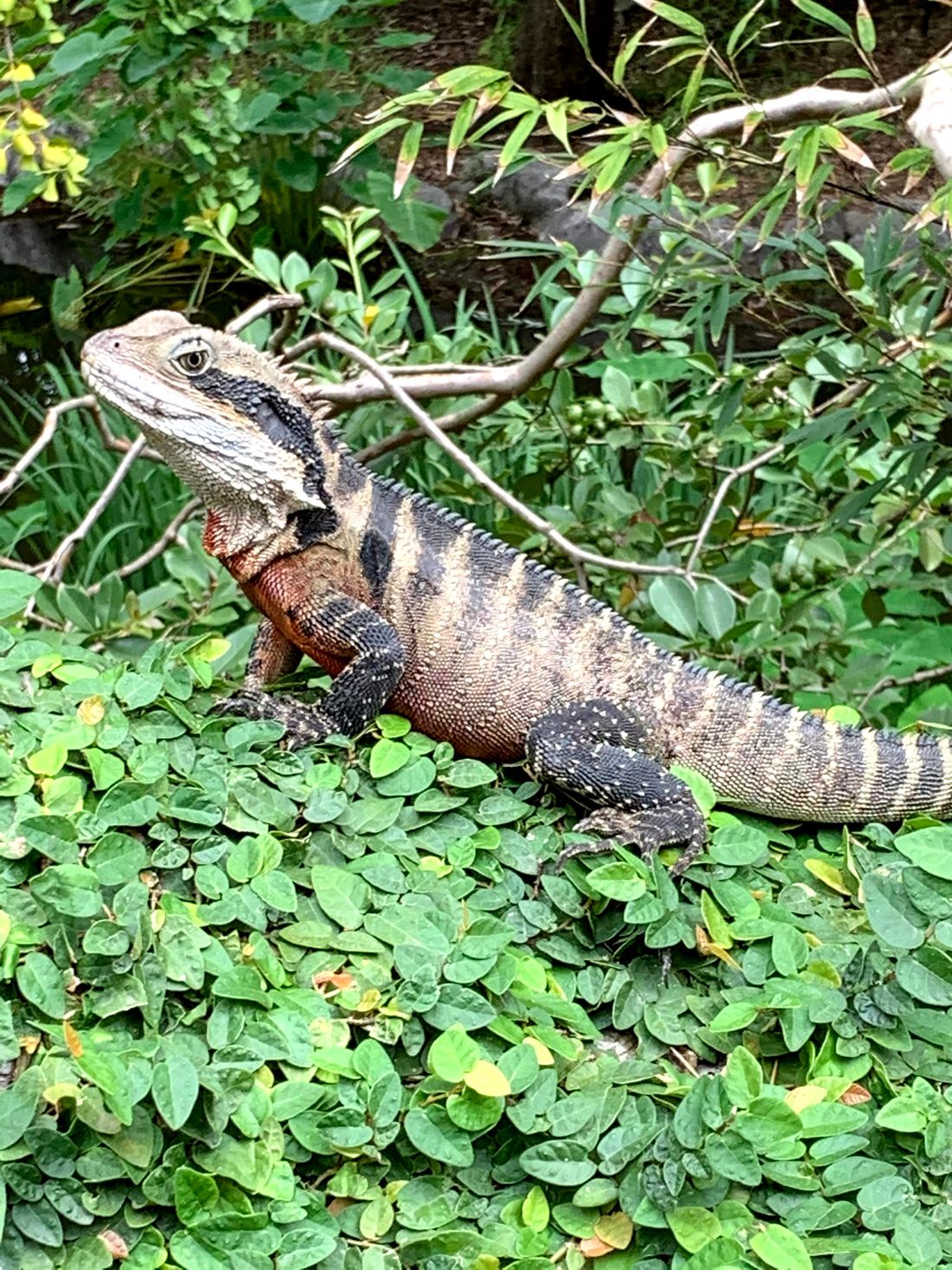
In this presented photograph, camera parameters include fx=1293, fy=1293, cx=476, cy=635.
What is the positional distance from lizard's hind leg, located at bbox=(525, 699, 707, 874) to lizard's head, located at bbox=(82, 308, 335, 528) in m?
0.80

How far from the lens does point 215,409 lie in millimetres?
2924

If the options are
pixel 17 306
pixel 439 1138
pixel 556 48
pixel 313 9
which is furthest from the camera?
pixel 556 48

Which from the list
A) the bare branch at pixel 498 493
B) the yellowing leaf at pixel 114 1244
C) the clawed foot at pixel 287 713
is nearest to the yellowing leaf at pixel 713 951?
the clawed foot at pixel 287 713

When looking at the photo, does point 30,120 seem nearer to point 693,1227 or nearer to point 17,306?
point 693,1227

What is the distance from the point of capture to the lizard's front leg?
2732 mm

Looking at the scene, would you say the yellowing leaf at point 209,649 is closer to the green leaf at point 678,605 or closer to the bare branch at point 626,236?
the bare branch at point 626,236

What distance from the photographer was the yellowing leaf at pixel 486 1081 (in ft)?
6.06

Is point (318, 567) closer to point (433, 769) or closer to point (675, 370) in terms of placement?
point (433, 769)

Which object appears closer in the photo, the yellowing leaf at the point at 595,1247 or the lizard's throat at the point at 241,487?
the yellowing leaf at the point at 595,1247

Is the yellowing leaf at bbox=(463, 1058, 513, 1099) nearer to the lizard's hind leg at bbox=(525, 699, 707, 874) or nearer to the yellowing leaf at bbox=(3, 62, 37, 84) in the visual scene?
the lizard's hind leg at bbox=(525, 699, 707, 874)

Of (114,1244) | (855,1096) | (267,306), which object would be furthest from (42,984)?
(267,306)

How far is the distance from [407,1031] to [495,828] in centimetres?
58

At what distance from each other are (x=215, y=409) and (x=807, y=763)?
155 centimetres

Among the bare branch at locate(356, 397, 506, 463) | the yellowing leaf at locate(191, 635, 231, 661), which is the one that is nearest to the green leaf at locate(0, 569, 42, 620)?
the yellowing leaf at locate(191, 635, 231, 661)
